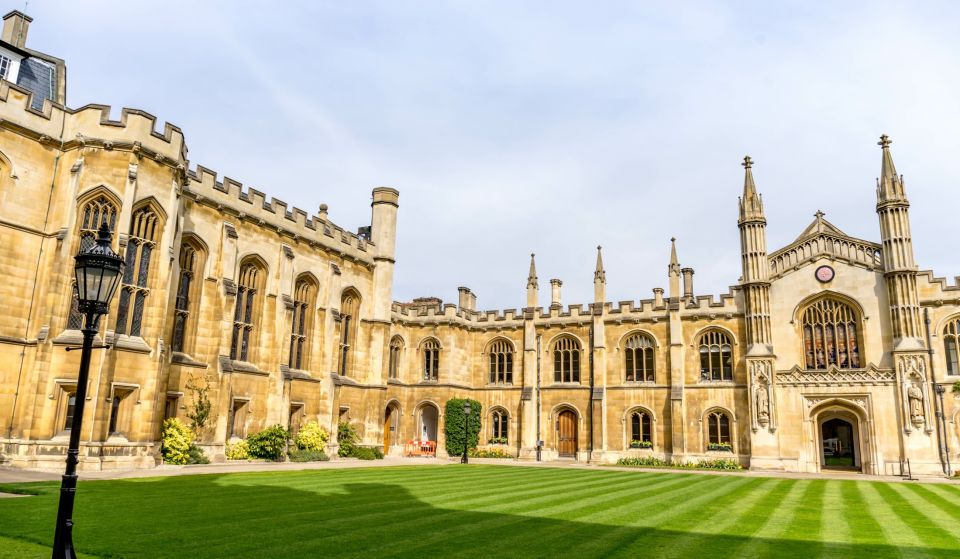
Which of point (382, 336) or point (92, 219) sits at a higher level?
point (92, 219)

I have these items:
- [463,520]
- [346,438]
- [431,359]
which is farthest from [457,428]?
[463,520]

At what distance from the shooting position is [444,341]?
38375 mm

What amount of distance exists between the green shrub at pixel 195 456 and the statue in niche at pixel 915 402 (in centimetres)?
2961

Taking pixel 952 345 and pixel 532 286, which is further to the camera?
pixel 532 286

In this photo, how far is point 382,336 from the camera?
33594mm

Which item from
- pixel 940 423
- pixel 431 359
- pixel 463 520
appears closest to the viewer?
pixel 463 520

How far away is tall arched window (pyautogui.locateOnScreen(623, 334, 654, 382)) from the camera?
3528 centimetres

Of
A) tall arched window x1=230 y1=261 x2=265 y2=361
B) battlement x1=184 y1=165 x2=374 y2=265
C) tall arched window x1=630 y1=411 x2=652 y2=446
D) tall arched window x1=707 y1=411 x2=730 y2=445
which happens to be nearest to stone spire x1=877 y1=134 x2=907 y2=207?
tall arched window x1=707 y1=411 x2=730 y2=445

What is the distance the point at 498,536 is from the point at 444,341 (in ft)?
96.7

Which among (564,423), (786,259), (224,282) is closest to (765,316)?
(786,259)

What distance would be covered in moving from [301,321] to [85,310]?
24.1 m

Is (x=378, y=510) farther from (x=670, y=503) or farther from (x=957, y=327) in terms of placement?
(x=957, y=327)

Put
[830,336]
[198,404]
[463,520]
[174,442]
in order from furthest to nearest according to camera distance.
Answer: [830,336]
[198,404]
[174,442]
[463,520]

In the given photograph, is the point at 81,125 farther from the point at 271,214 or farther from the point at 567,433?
the point at 567,433
